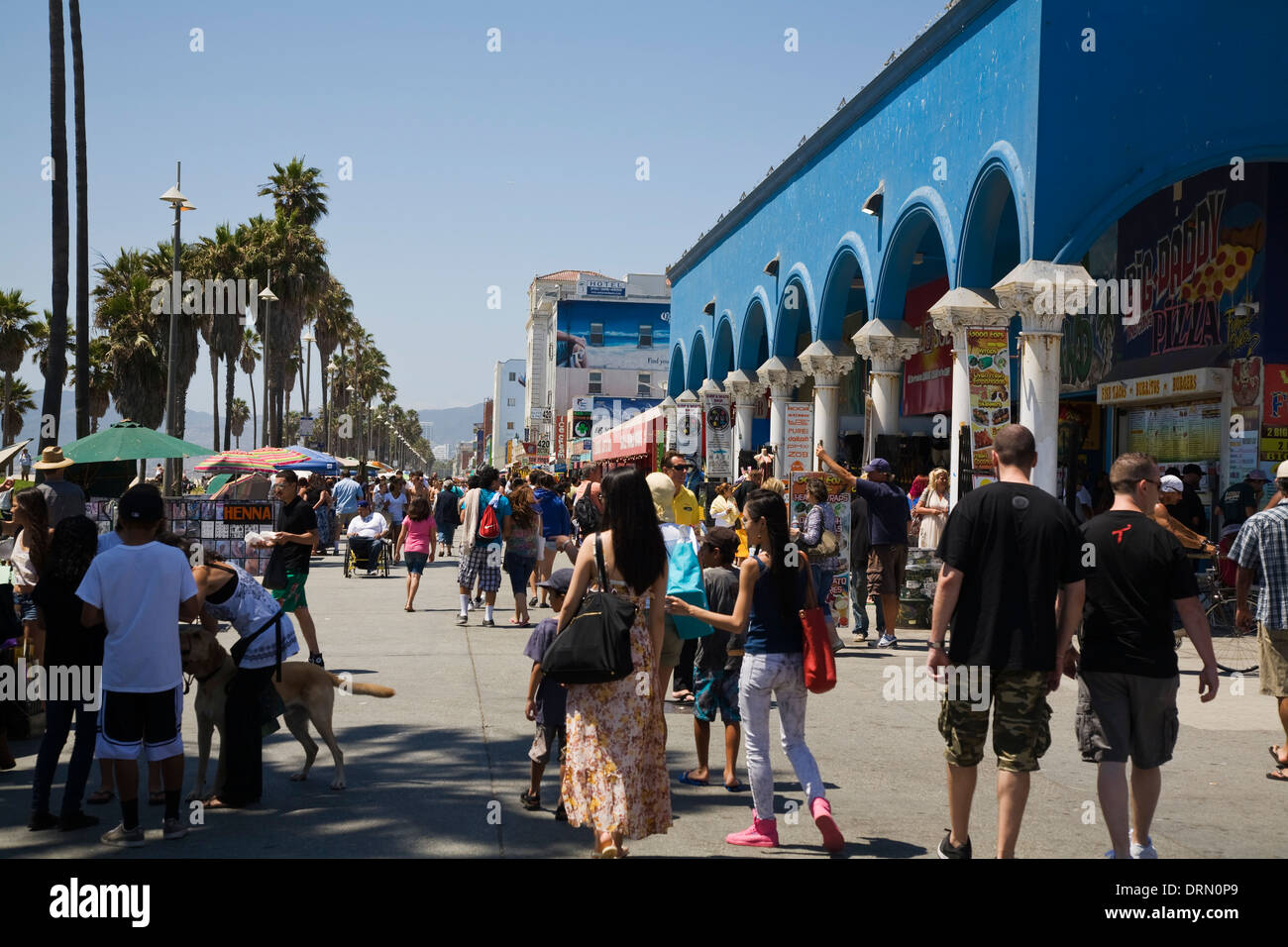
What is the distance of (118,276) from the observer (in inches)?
1699

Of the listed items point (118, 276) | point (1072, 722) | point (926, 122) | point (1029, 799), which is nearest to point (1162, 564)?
point (1029, 799)

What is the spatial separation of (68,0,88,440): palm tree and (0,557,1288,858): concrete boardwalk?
487 inches

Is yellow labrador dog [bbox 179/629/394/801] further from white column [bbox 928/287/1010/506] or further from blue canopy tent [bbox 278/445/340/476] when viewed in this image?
blue canopy tent [bbox 278/445/340/476]

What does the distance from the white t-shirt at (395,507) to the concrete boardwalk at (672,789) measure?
14662 millimetres

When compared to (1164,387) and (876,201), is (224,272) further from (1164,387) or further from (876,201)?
(1164,387)

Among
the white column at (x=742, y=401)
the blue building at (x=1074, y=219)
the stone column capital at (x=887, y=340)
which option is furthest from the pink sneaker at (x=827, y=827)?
the white column at (x=742, y=401)

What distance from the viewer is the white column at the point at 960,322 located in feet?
53.1

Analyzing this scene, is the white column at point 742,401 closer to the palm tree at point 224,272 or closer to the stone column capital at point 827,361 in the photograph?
the stone column capital at point 827,361

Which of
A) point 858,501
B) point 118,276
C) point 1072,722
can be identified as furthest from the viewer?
point 118,276

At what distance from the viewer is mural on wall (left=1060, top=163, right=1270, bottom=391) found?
1702 centimetres

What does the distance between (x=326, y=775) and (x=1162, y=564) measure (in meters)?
4.80

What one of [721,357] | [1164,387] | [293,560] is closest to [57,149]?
[293,560]

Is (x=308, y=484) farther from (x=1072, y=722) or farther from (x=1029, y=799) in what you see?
(x=1029, y=799)

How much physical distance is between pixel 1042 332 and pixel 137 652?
12.3 m
